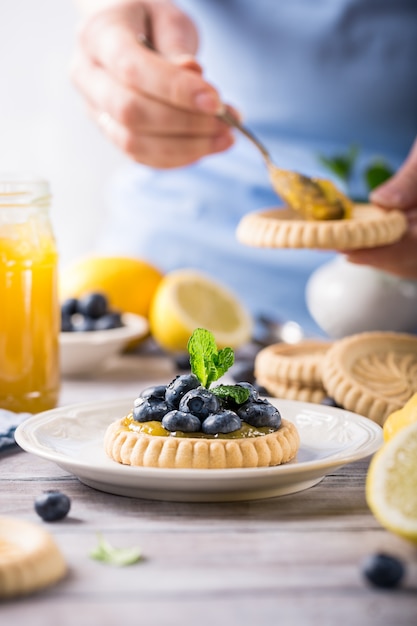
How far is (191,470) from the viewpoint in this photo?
127 cm

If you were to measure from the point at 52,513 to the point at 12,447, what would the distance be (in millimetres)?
419

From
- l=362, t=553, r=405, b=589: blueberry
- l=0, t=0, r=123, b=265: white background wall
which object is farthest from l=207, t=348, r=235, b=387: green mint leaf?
l=0, t=0, r=123, b=265: white background wall

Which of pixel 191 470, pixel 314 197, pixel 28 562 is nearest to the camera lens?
pixel 28 562

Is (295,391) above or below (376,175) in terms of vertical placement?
below

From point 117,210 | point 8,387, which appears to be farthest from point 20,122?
point 8,387

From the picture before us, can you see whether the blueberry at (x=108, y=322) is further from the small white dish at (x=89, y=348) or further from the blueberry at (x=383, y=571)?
the blueberry at (x=383, y=571)

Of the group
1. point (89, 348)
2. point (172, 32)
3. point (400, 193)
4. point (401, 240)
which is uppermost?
point (172, 32)

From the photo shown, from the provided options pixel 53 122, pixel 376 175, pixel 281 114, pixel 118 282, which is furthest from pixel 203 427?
pixel 53 122

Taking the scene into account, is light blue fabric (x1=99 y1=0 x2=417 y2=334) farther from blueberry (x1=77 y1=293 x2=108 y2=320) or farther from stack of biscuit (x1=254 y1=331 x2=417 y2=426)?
stack of biscuit (x1=254 y1=331 x2=417 y2=426)

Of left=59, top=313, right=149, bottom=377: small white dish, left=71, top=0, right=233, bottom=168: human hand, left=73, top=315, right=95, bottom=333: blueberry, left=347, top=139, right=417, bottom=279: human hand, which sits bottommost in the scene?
left=59, top=313, right=149, bottom=377: small white dish

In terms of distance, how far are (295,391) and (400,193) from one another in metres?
0.52

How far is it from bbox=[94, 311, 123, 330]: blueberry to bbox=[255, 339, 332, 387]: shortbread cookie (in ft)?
1.63

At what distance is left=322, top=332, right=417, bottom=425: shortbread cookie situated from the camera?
1.77 metres

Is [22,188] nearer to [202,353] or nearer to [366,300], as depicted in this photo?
[202,353]
